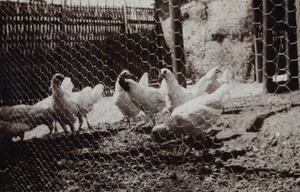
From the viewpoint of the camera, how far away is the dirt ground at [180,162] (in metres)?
1.39

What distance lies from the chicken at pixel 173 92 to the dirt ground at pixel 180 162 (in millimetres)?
329

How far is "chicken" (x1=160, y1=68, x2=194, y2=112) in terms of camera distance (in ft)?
5.90

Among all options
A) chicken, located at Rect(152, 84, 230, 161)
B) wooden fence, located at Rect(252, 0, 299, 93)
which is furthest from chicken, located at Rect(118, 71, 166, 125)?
wooden fence, located at Rect(252, 0, 299, 93)

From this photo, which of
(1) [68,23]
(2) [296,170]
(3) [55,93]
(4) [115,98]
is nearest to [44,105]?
(3) [55,93]

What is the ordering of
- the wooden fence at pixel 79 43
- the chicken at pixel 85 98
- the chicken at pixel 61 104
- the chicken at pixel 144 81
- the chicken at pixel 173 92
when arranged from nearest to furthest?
the chicken at pixel 173 92 → the chicken at pixel 61 104 → the chicken at pixel 85 98 → the chicken at pixel 144 81 → the wooden fence at pixel 79 43

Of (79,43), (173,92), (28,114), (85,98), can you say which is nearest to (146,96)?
(173,92)

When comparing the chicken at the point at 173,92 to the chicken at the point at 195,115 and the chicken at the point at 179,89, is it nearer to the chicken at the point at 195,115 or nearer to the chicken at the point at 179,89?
the chicken at the point at 179,89

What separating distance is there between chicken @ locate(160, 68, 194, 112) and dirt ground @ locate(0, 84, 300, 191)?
0.33 metres

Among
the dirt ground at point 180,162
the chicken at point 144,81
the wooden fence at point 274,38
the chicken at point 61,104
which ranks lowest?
the dirt ground at point 180,162

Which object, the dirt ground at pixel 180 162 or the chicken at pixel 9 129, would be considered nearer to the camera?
the dirt ground at pixel 180 162

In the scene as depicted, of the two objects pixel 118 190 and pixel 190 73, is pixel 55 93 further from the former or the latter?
pixel 190 73

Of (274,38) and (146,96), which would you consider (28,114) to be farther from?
(274,38)

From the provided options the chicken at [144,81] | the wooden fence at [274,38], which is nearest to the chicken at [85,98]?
the chicken at [144,81]

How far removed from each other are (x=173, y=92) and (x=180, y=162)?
1.57 ft
